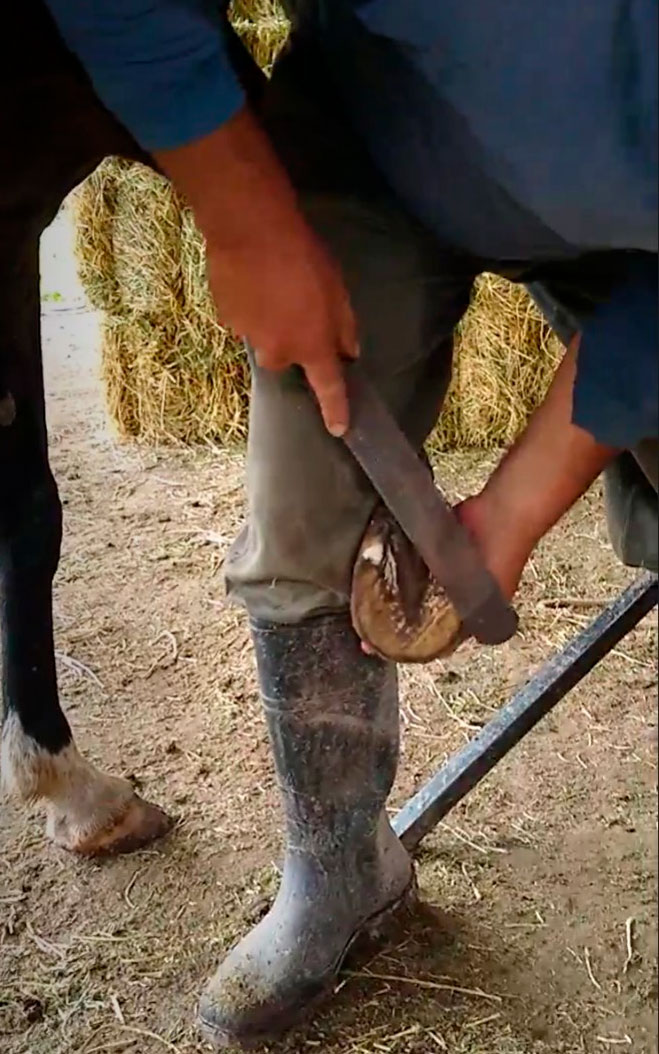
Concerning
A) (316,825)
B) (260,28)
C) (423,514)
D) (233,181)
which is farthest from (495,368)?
(233,181)

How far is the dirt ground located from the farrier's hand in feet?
1.69

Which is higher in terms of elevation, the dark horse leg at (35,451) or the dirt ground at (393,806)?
the dark horse leg at (35,451)

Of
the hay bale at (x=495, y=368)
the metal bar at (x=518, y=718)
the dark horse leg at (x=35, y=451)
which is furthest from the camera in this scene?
the hay bale at (x=495, y=368)

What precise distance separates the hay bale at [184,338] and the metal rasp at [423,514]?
4.75 feet

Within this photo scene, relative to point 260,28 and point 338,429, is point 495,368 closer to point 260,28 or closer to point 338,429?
point 260,28

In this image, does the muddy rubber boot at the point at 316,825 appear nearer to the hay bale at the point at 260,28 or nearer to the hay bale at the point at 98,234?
the hay bale at the point at 260,28

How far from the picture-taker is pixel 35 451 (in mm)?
1199

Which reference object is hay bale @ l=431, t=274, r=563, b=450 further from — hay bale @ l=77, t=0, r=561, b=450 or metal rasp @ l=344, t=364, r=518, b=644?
metal rasp @ l=344, t=364, r=518, b=644

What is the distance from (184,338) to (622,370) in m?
1.77

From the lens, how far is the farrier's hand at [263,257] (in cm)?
68

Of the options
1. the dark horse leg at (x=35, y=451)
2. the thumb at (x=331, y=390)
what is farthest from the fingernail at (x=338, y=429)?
the dark horse leg at (x=35, y=451)

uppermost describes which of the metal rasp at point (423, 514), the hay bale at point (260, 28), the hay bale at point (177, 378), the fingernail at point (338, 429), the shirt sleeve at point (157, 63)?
the shirt sleeve at point (157, 63)

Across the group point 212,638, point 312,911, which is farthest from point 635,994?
point 212,638

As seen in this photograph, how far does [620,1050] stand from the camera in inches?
39.4
